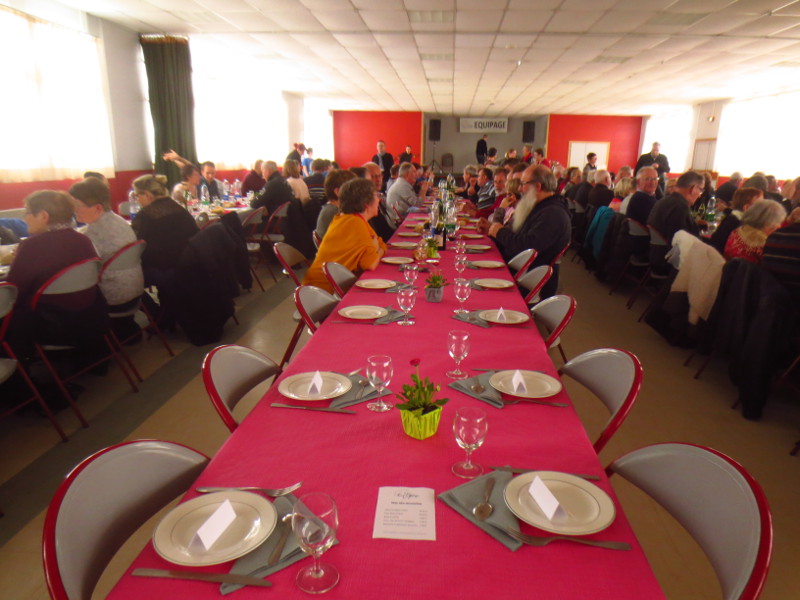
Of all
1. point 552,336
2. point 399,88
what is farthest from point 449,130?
point 552,336

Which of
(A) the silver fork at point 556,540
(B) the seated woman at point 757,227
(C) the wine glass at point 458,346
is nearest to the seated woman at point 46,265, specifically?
(C) the wine glass at point 458,346

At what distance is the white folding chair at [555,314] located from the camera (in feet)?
7.50

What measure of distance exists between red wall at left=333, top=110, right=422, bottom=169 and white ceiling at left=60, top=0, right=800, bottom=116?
7138mm

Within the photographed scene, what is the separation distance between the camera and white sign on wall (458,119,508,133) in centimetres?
2139

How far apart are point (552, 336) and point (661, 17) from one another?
19.4 feet

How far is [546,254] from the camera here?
386cm

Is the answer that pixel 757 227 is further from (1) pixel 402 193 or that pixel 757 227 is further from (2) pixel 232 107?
(2) pixel 232 107

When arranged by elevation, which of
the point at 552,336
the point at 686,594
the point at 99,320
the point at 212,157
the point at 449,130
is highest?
the point at 449,130

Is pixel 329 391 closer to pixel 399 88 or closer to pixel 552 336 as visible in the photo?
pixel 552 336

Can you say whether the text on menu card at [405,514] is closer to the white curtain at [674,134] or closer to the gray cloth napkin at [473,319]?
the gray cloth napkin at [473,319]

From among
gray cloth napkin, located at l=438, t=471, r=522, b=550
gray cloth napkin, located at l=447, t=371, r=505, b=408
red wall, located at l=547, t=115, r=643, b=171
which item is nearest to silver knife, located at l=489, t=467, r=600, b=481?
gray cloth napkin, located at l=438, t=471, r=522, b=550

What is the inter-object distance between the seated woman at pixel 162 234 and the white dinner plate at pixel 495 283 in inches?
100

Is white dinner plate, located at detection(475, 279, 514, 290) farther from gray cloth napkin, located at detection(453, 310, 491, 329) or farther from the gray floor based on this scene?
the gray floor

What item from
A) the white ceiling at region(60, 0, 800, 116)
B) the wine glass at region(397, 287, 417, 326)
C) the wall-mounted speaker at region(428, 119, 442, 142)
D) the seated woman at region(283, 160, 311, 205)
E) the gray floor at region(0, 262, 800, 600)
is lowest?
the gray floor at region(0, 262, 800, 600)
